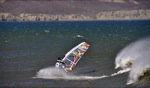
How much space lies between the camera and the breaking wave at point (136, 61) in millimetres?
25797

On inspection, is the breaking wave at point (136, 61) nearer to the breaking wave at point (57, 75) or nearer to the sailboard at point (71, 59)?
the breaking wave at point (57, 75)

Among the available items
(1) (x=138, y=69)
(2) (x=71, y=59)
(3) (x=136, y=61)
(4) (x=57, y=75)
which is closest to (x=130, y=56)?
(3) (x=136, y=61)

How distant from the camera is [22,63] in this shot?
3484 centimetres

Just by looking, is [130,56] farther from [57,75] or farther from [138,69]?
[57,75]

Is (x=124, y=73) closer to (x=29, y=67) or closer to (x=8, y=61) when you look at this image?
(x=29, y=67)

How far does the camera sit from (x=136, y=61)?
26.9m

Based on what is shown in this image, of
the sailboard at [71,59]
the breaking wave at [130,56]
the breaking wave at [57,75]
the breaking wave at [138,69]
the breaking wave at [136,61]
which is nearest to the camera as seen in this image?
the breaking wave at [138,69]

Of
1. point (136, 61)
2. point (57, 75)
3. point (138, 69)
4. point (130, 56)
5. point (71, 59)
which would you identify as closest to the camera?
point (138, 69)

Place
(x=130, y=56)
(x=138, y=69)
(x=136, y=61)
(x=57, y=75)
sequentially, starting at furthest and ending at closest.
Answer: (x=130, y=56)
(x=57, y=75)
(x=136, y=61)
(x=138, y=69)

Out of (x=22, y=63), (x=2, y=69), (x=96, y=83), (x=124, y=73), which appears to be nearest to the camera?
(x=96, y=83)

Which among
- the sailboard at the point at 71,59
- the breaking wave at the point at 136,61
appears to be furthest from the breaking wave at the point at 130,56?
the sailboard at the point at 71,59

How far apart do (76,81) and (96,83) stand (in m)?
1.33

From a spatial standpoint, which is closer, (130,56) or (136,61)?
(136,61)

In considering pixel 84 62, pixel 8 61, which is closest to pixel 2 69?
pixel 8 61
